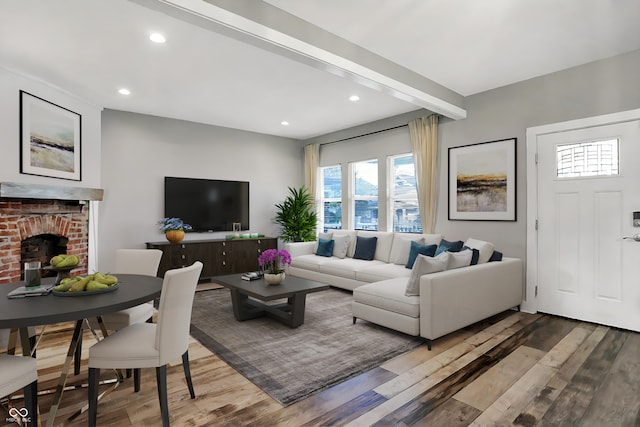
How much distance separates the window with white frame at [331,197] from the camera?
6938mm

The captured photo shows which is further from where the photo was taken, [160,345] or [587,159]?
[587,159]

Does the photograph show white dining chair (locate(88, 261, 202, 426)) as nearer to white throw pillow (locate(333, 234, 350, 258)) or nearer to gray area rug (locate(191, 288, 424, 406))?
gray area rug (locate(191, 288, 424, 406))

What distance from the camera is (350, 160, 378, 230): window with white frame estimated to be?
246 inches

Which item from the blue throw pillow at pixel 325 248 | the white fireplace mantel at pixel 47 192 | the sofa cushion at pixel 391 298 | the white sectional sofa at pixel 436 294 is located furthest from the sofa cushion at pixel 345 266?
the white fireplace mantel at pixel 47 192

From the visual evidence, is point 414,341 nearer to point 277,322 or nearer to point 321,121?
point 277,322

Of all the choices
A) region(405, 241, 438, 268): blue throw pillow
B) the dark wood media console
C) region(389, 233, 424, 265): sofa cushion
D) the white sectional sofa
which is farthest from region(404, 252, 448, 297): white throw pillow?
the dark wood media console

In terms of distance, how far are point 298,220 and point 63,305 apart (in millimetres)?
5140

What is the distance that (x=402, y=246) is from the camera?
16.6 ft

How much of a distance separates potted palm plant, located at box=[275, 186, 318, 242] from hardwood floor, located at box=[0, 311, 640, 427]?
3.82 meters

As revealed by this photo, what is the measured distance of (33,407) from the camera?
1.73 m

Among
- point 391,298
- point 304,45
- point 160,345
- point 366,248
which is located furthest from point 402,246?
point 160,345

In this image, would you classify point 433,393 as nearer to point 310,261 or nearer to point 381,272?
point 381,272

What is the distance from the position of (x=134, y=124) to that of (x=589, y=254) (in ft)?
20.4

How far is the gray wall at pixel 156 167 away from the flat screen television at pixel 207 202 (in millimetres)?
117
